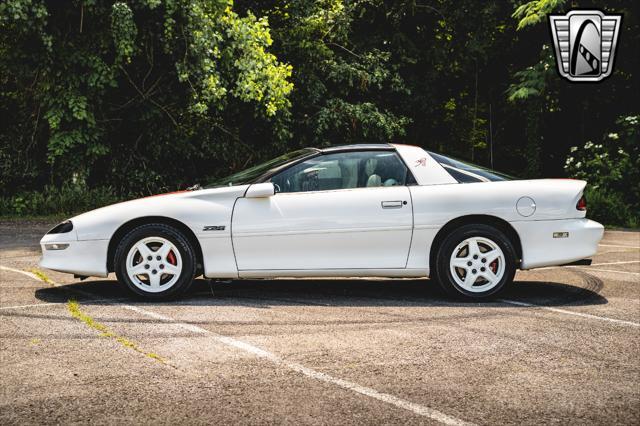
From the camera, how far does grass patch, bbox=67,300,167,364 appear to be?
5.57 m

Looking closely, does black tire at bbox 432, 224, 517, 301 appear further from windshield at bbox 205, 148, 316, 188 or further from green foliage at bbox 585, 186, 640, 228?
green foliage at bbox 585, 186, 640, 228

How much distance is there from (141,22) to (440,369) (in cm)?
1384

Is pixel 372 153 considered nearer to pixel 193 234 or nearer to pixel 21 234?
pixel 193 234

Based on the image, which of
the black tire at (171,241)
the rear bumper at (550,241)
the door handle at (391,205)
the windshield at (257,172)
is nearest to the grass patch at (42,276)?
the black tire at (171,241)

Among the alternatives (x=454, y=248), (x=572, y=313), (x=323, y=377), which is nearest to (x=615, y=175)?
(x=454, y=248)

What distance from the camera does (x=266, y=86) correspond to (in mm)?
17547

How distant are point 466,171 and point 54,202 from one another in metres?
12.0

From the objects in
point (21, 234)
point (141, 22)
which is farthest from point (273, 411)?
point (141, 22)

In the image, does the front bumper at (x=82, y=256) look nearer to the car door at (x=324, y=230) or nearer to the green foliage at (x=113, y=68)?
the car door at (x=324, y=230)

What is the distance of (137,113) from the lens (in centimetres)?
1941

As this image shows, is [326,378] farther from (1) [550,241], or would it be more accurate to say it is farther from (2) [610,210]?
(2) [610,210]

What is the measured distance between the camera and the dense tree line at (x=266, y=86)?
56.0 feet
